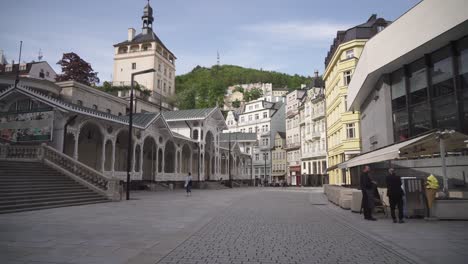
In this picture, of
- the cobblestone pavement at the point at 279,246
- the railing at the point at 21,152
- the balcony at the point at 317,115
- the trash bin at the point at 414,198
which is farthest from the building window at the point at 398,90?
the balcony at the point at 317,115

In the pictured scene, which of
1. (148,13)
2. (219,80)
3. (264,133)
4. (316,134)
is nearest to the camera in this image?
(316,134)

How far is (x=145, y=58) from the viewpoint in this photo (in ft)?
242

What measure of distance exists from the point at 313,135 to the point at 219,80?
88.9m

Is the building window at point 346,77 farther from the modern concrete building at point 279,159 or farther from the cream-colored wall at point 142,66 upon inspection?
the cream-colored wall at point 142,66

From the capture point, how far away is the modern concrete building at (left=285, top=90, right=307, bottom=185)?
7225 centimetres

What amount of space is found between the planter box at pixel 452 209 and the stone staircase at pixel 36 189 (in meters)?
15.2

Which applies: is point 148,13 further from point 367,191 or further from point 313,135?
point 367,191

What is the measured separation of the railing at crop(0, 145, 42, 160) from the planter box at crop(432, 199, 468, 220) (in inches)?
820

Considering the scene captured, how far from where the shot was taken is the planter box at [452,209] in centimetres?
1131

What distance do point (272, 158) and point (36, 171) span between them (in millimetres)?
67451

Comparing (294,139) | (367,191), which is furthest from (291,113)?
(367,191)

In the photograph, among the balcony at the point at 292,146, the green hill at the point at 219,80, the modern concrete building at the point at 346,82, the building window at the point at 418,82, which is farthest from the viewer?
the green hill at the point at 219,80

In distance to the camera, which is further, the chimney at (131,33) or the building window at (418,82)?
the chimney at (131,33)

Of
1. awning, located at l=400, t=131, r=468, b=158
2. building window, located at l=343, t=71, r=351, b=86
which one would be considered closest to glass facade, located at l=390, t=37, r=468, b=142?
awning, located at l=400, t=131, r=468, b=158
